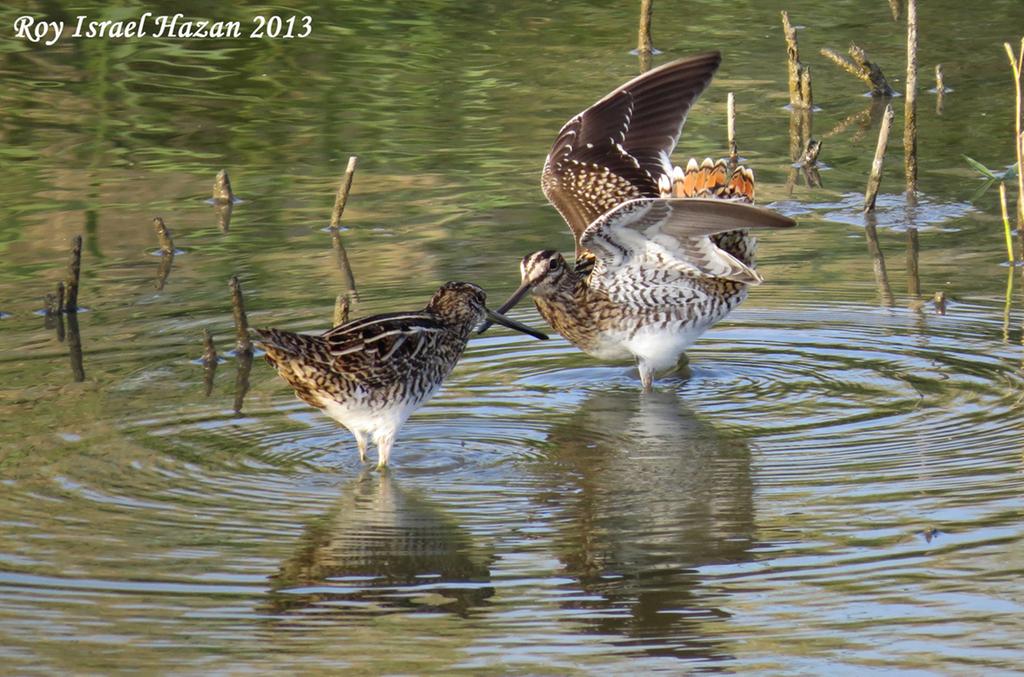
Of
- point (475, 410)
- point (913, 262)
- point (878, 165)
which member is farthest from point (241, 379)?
point (878, 165)

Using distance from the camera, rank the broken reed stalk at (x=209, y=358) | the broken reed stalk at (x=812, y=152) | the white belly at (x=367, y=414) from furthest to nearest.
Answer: the broken reed stalk at (x=812, y=152) < the broken reed stalk at (x=209, y=358) < the white belly at (x=367, y=414)

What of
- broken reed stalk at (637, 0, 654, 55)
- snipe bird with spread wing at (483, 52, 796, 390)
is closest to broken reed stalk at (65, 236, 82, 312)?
snipe bird with spread wing at (483, 52, 796, 390)

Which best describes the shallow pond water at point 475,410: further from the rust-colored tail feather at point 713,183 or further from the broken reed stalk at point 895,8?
the broken reed stalk at point 895,8

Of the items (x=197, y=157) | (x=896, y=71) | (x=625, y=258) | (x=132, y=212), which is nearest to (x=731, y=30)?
(x=896, y=71)

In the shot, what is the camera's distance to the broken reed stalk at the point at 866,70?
1481 cm

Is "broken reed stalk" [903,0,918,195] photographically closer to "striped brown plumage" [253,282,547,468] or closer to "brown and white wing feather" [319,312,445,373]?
"striped brown plumage" [253,282,547,468]

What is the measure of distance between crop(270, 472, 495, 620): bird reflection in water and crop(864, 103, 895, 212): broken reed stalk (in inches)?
201

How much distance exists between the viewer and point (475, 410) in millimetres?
8641

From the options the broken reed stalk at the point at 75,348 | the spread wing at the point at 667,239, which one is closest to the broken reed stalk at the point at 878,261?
the spread wing at the point at 667,239

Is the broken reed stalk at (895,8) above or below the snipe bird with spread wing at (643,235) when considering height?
above

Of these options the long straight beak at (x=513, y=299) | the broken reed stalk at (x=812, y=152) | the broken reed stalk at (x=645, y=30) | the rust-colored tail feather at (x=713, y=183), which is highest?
the broken reed stalk at (x=645, y=30)

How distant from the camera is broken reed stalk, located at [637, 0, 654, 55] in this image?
51.9 feet

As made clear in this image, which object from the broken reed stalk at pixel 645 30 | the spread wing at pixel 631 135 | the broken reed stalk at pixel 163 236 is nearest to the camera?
the spread wing at pixel 631 135

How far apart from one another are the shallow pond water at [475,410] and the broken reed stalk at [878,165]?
0.23m
